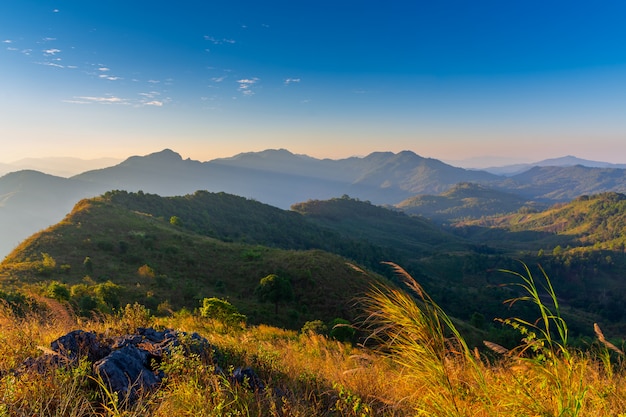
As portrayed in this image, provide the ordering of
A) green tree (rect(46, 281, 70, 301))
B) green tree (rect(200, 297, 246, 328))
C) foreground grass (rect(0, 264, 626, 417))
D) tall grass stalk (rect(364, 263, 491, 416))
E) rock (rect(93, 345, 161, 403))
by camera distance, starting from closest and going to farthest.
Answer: foreground grass (rect(0, 264, 626, 417)), tall grass stalk (rect(364, 263, 491, 416)), rock (rect(93, 345, 161, 403)), green tree (rect(200, 297, 246, 328)), green tree (rect(46, 281, 70, 301))

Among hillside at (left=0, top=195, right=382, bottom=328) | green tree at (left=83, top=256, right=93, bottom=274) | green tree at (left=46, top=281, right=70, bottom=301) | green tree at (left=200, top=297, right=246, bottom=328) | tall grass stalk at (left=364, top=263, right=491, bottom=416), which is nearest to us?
tall grass stalk at (left=364, top=263, right=491, bottom=416)

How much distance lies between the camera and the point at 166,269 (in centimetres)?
3516

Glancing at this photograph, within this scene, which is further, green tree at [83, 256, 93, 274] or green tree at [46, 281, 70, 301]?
green tree at [83, 256, 93, 274]

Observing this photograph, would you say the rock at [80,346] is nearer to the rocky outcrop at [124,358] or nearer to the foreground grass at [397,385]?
the rocky outcrop at [124,358]

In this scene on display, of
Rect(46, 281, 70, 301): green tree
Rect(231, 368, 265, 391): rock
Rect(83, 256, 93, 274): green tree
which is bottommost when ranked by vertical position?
Rect(83, 256, 93, 274): green tree

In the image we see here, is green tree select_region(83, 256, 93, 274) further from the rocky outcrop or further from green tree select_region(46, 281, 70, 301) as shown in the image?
the rocky outcrop

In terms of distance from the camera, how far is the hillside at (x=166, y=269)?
1025 inches

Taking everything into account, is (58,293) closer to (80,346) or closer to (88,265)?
(88,265)

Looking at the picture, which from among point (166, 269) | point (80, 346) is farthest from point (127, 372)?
point (166, 269)

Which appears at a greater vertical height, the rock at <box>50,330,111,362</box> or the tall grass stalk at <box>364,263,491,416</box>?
the tall grass stalk at <box>364,263,491,416</box>

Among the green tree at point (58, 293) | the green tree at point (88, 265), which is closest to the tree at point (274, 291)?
the green tree at point (58, 293)

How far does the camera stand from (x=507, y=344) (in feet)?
116

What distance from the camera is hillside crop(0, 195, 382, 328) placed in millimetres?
26031

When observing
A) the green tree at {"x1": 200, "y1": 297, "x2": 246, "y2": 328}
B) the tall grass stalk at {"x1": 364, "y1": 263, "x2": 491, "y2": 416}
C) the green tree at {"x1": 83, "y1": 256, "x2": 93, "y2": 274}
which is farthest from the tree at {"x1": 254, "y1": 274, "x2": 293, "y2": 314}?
the tall grass stalk at {"x1": 364, "y1": 263, "x2": 491, "y2": 416}
